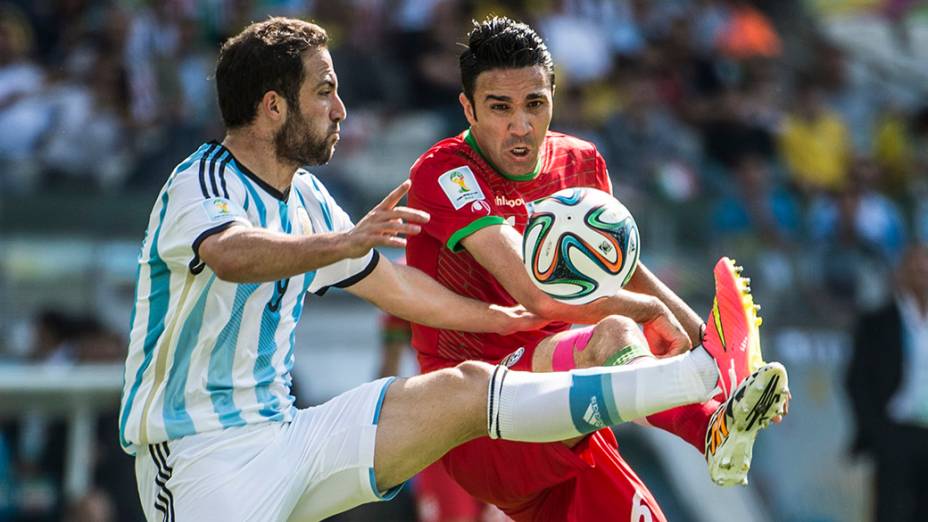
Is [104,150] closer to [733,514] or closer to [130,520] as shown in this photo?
[130,520]

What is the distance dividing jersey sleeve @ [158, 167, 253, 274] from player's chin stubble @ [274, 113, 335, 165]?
238 mm

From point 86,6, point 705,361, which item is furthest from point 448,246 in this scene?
point 86,6

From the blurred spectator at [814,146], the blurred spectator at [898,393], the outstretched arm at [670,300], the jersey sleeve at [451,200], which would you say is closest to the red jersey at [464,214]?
the jersey sleeve at [451,200]

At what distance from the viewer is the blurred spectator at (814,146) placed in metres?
13.9

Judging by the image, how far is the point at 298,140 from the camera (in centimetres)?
514

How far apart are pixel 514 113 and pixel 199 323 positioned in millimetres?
1540

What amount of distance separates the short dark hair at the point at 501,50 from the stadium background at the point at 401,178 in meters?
4.61

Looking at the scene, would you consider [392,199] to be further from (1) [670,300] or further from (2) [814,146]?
(2) [814,146]

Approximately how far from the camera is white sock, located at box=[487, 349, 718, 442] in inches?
190

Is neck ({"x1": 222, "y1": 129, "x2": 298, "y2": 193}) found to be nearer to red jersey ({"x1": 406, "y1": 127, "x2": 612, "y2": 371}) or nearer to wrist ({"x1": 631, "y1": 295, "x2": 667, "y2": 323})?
red jersey ({"x1": 406, "y1": 127, "x2": 612, "y2": 371})

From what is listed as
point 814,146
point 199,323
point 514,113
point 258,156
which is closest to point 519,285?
point 514,113

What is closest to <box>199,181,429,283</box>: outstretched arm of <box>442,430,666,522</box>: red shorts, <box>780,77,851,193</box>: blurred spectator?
<box>442,430,666,522</box>: red shorts

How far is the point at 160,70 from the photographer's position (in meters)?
11.7

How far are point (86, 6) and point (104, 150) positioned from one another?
1776mm
